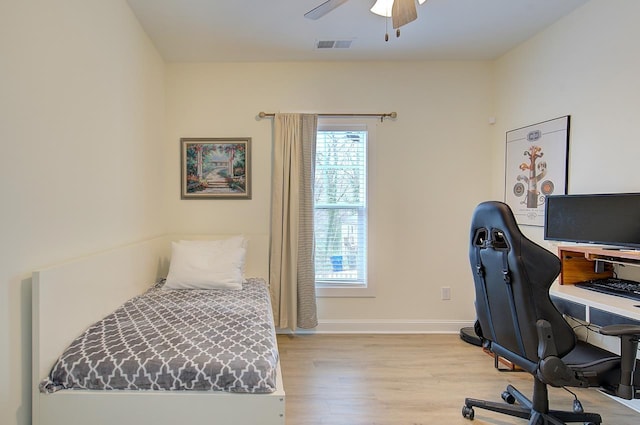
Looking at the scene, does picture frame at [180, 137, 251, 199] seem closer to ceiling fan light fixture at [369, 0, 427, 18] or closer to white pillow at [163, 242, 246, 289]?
white pillow at [163, 242, 246, 289]

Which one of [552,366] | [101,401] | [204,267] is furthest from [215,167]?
[552,366]

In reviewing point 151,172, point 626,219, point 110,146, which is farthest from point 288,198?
point 626,219

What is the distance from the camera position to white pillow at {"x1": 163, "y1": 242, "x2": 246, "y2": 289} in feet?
8.87

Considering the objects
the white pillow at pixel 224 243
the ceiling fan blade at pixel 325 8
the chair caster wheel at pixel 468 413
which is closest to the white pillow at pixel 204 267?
the white pillow at pixel 224 243

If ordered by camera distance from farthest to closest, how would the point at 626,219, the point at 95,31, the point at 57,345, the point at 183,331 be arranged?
the point at 95,31 < the point at 626,219 < the point at 183,331 < the point at 57,345

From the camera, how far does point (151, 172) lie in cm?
300

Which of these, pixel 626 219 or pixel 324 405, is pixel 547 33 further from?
pixel 324 405

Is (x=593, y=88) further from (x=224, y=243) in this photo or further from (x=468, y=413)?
(x=224, y=243)

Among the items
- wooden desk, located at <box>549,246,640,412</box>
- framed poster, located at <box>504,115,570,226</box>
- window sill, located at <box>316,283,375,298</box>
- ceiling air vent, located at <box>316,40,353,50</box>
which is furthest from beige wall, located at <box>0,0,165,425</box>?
framed poster, located at <box>504,115,570,226</box>

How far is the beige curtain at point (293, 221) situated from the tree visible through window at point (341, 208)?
0.53ft

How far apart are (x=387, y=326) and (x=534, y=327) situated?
191 cm

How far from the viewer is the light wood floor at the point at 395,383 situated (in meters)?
2.03

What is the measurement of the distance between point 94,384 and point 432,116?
3.27m

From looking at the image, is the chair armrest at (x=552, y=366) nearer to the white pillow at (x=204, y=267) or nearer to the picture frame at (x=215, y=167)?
the white pillow at (x=204, y=267)
